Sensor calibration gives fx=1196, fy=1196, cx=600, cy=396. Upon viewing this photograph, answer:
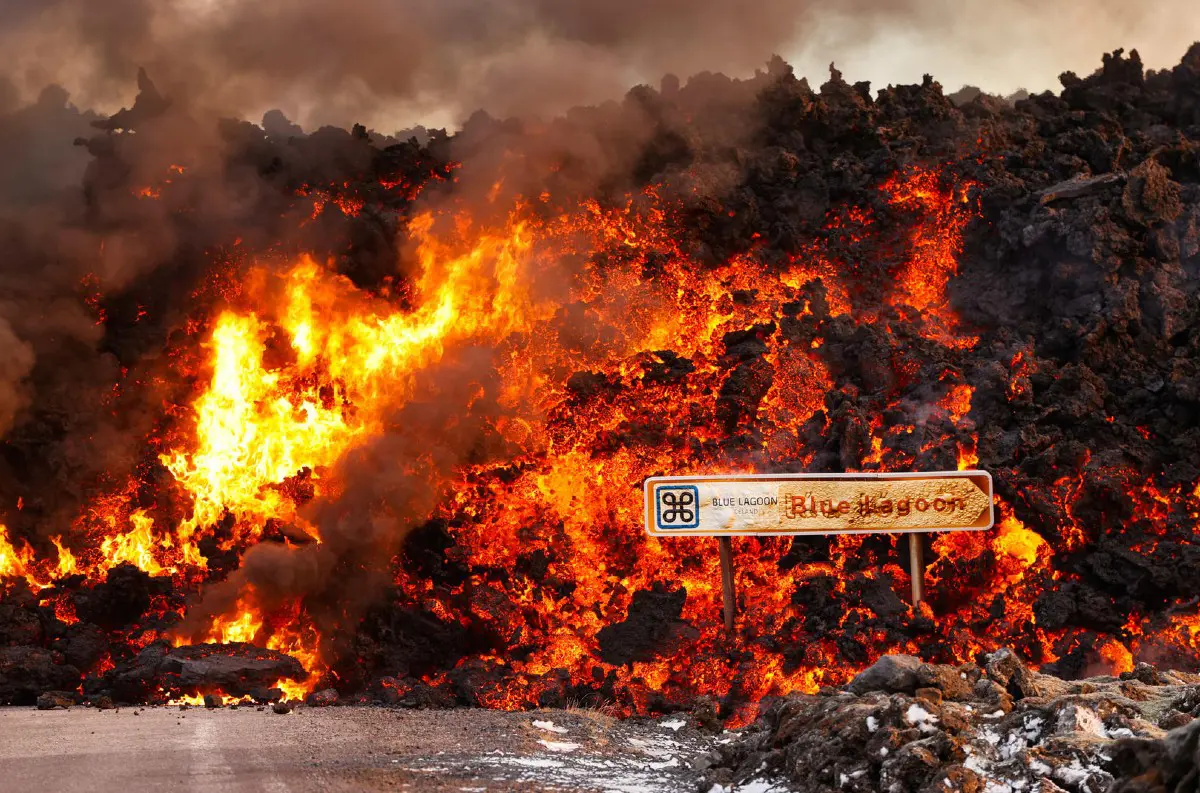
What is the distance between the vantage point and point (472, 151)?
84.5 feet

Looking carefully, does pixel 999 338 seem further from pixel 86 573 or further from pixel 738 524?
pixel 86 573

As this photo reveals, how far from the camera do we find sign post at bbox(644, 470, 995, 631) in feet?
58.9

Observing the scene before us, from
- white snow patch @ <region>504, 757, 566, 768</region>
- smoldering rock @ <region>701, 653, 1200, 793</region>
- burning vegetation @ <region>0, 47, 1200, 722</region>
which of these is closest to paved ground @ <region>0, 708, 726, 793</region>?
white snow patch @ <region>504, 757, 566, 768</region>

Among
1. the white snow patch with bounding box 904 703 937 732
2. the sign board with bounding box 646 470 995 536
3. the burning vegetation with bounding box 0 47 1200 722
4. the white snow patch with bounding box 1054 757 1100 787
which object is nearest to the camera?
the white snow patch with bounding box 1054 757 1100 787

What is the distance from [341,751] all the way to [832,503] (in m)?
8.70

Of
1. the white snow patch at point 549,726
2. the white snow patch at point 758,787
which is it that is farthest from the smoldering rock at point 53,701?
the white snow patch at point 758,787

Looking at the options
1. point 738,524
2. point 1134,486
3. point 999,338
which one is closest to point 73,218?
point 738,524

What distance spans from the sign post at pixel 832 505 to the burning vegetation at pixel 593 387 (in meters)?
1.52

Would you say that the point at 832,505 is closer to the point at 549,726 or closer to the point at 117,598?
the point at 549,726

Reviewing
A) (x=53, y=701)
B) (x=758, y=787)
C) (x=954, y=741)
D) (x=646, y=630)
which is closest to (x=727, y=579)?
(x=646, y=630)

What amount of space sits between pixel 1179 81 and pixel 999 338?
932 cm

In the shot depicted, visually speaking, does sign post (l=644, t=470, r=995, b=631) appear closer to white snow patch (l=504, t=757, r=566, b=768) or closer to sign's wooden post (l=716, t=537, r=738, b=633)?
sign's wooden post (l=716, t=537, r=738, b=633)

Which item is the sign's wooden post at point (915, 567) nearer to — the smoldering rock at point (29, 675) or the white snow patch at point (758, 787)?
the white snow patch at point (758, 787)

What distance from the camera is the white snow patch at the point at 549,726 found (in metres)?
14.3
